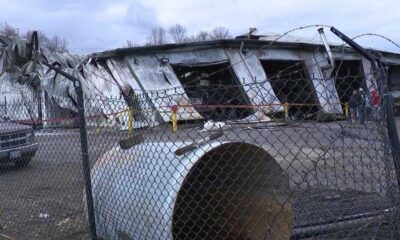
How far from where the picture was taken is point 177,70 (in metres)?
27.7

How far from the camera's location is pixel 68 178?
408 inches

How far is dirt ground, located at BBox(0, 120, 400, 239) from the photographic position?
5.89 m

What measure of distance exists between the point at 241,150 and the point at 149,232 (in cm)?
109

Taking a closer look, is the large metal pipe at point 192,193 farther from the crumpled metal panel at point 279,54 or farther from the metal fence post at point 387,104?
the crumpled metal panel at point 279,54

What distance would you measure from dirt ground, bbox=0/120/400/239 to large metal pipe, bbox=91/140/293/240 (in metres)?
0.30

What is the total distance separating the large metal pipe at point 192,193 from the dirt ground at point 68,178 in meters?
0.30

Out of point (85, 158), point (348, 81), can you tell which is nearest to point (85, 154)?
point (85, 158)

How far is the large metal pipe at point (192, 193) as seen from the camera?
4574mm

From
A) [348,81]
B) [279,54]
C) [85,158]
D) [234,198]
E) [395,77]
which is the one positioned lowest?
[395,77]

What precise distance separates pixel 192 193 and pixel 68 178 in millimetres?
5467

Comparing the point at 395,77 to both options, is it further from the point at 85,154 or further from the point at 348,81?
the point at 85,154

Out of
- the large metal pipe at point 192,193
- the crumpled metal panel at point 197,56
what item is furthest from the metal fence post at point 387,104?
the crumpled metal panel at point 197,56

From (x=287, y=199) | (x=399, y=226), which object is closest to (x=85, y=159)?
(x=287, y=199)

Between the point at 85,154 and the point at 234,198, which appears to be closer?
the point at 85,154
